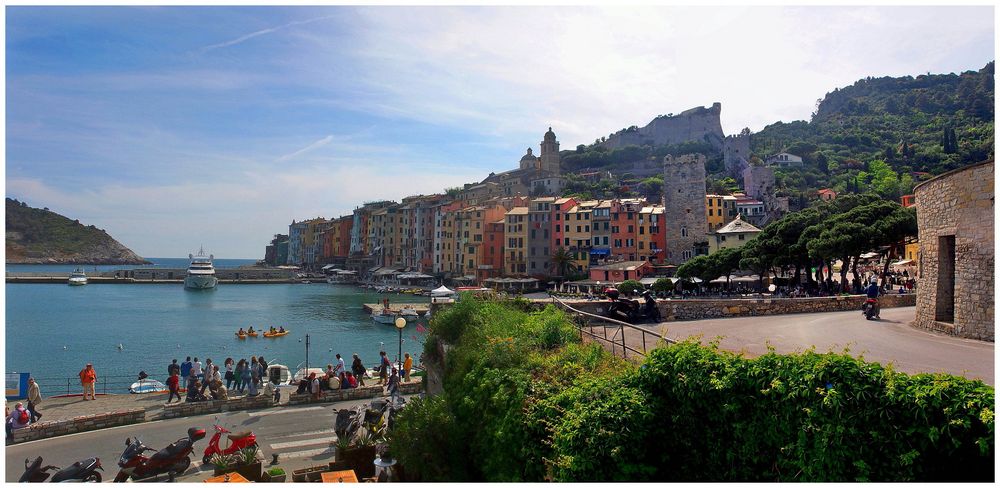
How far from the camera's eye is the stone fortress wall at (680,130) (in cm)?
13538

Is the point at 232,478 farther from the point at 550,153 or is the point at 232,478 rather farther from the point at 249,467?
the point at 550,153

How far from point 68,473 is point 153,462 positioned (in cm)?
132

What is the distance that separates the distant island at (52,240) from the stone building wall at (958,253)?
579ft

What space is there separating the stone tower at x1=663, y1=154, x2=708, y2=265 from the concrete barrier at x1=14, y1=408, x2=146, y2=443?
2381 inches

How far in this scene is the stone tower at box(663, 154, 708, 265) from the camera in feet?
223

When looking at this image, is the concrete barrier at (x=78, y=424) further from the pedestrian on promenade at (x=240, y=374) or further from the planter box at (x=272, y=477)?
the planter box at (x=272, y=477)

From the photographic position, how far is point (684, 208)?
Answer: 6900 cm

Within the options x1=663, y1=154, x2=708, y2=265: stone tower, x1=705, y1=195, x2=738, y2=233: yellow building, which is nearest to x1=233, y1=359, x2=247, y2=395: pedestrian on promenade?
x1=663, y1=154, x2=708, y2=265: stone tower

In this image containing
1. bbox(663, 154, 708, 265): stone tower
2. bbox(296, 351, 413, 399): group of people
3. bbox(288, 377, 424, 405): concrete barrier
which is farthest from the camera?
bbox(663, 154, 708, 265): stone tower

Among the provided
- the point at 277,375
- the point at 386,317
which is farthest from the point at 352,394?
the point at 386,317

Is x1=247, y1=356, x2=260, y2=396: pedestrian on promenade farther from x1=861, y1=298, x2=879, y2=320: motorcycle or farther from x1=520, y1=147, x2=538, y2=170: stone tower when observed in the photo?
x1=520, y1=147, x2=538, y2=170: stone tower

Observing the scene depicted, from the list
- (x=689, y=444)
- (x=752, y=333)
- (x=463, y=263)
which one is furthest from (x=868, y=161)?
(x=689, y=444)

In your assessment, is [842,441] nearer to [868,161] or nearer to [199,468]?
[199,468]

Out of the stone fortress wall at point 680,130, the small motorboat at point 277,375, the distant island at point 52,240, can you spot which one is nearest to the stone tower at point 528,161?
the stone fortress wall at point 680,130
